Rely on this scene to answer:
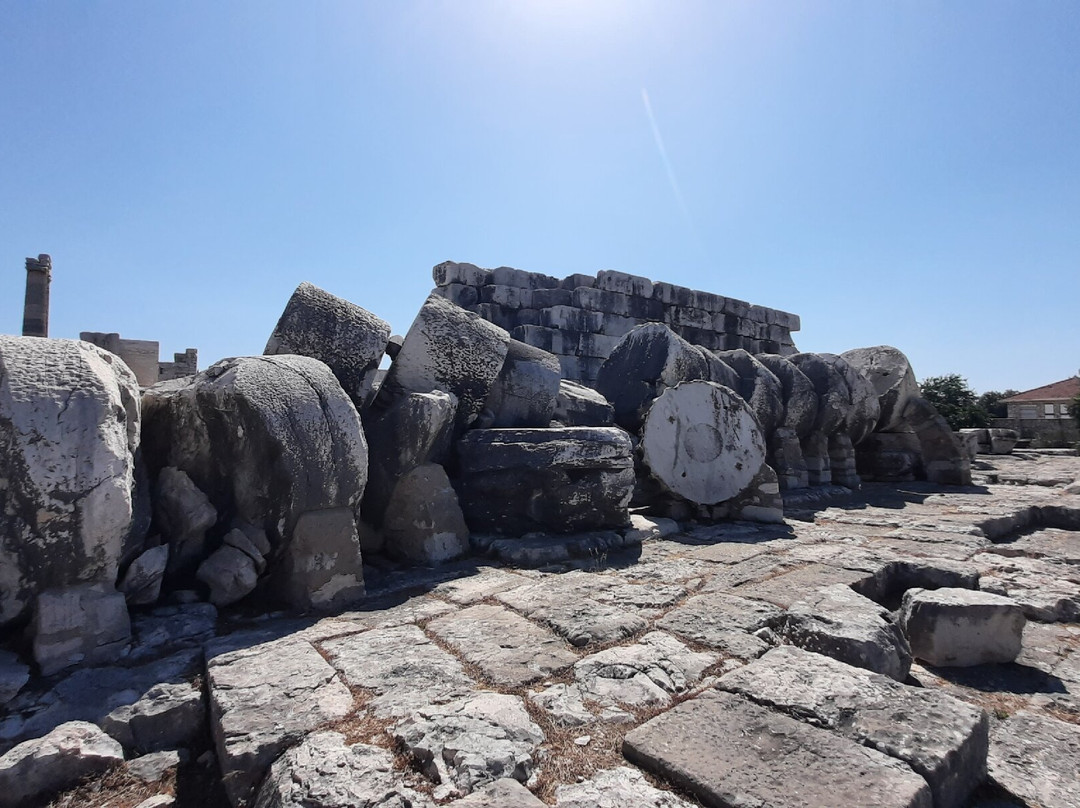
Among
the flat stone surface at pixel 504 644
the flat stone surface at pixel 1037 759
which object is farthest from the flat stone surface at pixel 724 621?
the flat stone surface at pixel 1037 759

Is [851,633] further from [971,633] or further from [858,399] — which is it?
[858,399]

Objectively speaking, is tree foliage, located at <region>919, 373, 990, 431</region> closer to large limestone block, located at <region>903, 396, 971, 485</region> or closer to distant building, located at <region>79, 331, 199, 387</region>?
large limestone block, located at <region>903, 396, 971, 485</region>

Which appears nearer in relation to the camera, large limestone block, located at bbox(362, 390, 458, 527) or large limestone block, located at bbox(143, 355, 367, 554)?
large limestone block, located at bbox(143, 355, 367, 554)

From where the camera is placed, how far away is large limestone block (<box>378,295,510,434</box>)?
3.72m

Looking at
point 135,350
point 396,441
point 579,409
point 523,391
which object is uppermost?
point 135,350

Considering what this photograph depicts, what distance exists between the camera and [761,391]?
20.9ft

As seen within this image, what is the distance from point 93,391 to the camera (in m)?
2.11

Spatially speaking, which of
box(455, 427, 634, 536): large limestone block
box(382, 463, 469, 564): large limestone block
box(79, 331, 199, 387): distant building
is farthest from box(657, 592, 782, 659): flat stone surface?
box(79, 331, 199, 387): distant building

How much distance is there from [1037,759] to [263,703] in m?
2.13

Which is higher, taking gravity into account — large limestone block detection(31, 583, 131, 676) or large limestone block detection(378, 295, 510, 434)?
large limestone block detection(378, 295, 510, 434)

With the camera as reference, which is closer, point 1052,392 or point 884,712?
point 884,712

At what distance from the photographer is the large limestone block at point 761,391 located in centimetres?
630

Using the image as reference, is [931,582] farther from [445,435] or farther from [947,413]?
[947,413]

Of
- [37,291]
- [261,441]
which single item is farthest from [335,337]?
[37,291]
